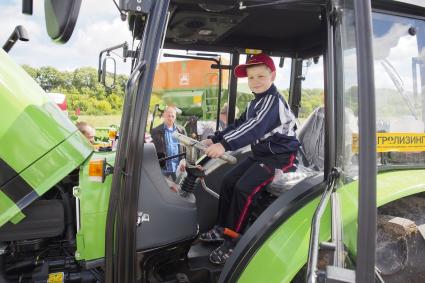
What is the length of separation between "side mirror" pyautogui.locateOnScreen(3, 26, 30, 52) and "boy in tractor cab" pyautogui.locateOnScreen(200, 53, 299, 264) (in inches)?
47.2

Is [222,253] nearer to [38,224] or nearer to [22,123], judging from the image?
[38,224]

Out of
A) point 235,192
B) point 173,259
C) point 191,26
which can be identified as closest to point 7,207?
point 173,259

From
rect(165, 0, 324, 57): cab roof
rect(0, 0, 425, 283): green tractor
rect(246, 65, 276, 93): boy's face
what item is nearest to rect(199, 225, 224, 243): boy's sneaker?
rect(0, 0, 425, 283): green tractor

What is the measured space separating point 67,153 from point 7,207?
34cm

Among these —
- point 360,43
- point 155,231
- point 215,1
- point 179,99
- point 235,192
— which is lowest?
point 155,231

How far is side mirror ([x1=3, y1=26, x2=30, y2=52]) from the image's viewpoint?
6.94 ft

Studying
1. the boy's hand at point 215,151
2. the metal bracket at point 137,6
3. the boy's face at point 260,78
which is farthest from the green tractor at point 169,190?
the boy's face at point 260,78

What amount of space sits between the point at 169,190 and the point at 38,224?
0.63 meters

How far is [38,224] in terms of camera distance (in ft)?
6.07

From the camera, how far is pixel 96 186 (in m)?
1.79

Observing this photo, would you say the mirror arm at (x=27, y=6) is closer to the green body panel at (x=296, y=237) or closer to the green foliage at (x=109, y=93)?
the green foliage at (x=109, y=93)

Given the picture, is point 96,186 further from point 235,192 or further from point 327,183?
point 327,183

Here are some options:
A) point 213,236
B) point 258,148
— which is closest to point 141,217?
point 213,236

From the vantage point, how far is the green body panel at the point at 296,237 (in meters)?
1.59
